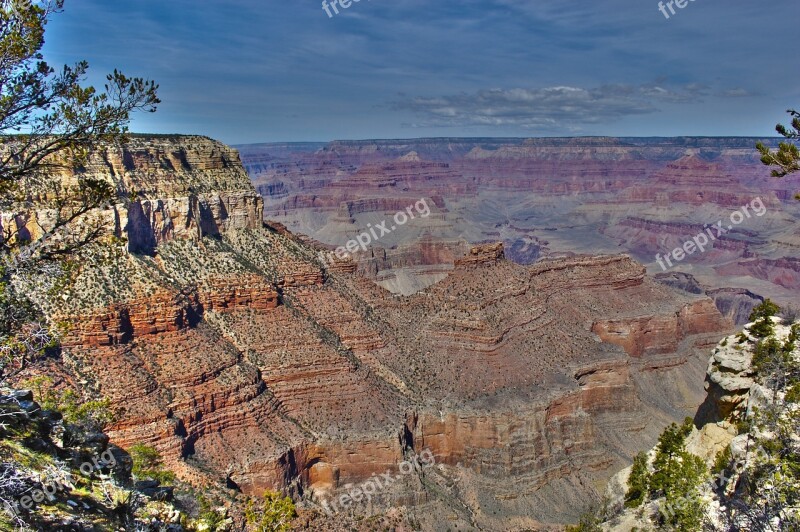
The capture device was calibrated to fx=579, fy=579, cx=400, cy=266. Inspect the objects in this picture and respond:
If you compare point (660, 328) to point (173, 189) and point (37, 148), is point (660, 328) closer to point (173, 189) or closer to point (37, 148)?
point (173, 189)

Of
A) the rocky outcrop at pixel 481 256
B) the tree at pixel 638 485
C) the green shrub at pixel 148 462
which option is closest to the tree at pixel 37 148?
the green shrub at pixel 148 462

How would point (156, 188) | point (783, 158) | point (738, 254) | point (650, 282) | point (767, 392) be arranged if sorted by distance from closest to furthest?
point (783, 158) → point (767, 392) → point (156, 188) → point (650, 282) → point (738, 254)

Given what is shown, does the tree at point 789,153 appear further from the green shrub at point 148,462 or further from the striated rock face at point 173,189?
the striated rock face at point 173,189

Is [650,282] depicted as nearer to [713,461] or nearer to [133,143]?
[713,461]

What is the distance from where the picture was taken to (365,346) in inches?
2053

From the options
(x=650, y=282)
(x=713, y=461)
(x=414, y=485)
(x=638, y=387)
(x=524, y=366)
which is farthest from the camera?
(x=650, y=282)

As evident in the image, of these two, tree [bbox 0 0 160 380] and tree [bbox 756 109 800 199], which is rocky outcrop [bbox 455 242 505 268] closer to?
tree [bbox 756 109 800 199]

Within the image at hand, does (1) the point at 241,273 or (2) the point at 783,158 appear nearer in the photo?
(2) the point at 783,158

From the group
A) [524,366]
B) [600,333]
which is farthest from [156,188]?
[600,333]

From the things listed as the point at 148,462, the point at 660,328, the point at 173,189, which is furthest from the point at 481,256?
the point at 148,462

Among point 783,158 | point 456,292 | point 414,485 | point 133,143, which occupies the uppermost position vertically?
point 133,143

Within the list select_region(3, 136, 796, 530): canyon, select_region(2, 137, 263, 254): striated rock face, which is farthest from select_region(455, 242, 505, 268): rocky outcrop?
select_region(2, 137, 263, 254): striated rock face

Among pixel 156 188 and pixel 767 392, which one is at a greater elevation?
pixel 156 188

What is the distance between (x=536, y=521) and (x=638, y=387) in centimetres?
2903
